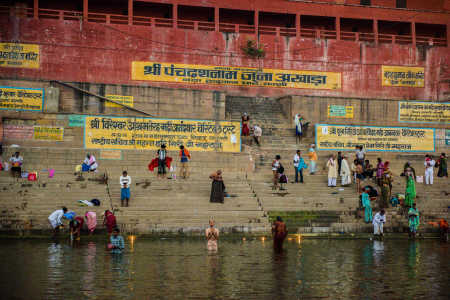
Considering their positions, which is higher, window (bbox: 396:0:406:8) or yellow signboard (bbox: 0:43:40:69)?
window (bbox: 396:0:406:8)

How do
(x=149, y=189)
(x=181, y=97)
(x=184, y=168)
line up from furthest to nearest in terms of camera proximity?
(x=181, y=97)
(x=184, y=168)
(x=149, y=189)

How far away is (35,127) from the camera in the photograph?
20.6m

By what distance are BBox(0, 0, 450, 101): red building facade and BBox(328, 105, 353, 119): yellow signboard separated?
10.00 ft

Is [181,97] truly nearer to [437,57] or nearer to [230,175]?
[230,175]

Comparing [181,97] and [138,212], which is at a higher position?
[181,97]

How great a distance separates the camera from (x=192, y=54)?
88.0ft

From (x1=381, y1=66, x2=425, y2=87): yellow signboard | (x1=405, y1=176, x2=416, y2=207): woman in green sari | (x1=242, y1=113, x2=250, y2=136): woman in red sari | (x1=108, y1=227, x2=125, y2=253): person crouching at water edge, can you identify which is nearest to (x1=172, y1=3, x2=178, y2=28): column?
(x1=242, y1=113, x2=250, y2=136): woman in red sari

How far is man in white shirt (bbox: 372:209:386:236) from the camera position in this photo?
15984mm

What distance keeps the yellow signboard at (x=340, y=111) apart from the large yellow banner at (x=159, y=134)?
15.6 feet


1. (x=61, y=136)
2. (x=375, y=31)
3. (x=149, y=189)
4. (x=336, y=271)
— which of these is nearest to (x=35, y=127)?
(x=61, y=136)

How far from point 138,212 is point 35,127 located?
631cm

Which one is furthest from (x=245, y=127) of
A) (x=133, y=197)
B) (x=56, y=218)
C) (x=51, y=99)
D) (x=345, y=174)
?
(x=56, y=218)

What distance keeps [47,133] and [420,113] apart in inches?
588

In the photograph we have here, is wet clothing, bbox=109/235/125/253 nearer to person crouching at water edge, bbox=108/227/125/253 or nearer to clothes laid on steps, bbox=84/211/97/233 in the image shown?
person crouching at water edge, bbox=108/227/125/253
